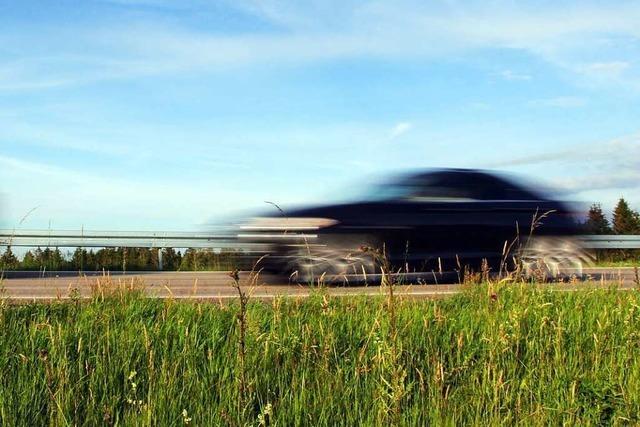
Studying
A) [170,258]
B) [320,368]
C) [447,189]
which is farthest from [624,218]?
[320,368]

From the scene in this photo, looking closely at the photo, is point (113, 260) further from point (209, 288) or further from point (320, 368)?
point (320, 368)

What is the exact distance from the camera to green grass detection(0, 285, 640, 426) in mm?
4539

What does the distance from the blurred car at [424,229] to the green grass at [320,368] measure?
151 inches

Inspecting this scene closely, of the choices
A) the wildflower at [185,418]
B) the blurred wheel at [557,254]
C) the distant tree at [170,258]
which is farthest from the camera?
the distant tree at [170,258]

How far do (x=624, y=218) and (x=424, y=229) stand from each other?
34.2m

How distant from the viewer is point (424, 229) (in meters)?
11.2

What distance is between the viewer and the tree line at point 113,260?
18.4m

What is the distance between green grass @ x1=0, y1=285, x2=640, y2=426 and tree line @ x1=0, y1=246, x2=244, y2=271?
1163 centimetres

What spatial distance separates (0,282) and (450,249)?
6555 millimetres

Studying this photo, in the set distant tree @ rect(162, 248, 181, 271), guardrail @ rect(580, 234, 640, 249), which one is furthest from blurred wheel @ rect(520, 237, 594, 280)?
distant tree @ rect(162, 248, 181, 271)

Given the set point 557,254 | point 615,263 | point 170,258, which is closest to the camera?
point 557,254

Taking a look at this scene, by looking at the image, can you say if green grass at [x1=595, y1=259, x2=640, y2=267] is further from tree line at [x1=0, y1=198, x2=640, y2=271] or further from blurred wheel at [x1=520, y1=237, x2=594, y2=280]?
blurred wheel at [x1=520, y1=237, x2=594, y2=280]

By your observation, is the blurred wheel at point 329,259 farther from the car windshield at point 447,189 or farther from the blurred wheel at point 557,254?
the blurred wheel at point 557,254

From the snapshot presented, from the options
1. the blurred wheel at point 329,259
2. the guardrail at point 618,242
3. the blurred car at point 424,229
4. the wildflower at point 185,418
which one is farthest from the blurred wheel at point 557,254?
the wildflower at point 185,418
